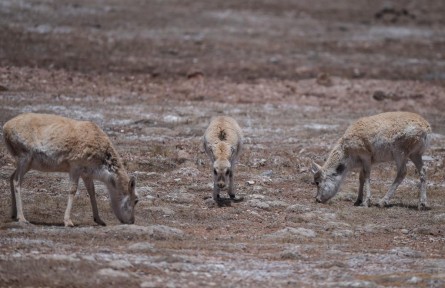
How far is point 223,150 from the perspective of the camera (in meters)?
19.0

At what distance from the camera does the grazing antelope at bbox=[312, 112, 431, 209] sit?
64.0ft

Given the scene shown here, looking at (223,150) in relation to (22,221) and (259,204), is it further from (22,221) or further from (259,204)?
(22,221)

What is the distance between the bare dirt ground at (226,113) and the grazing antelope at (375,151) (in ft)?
1.54

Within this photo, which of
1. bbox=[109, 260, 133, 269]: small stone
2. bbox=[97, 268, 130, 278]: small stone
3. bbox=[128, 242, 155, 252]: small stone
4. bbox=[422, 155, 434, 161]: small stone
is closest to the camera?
bbox=[97, 268, 130, 278]: small stone

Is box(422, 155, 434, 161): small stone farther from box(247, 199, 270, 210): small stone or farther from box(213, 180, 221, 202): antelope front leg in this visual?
box(213, 180, 221, 202): antelope front leg

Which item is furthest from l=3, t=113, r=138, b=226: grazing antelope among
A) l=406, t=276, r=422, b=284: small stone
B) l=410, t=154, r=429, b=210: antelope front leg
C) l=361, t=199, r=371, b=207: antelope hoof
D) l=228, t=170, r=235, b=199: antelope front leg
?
l=410, t=154, r=429, b=210: antelope front leg

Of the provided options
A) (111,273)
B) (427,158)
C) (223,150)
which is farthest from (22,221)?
(427,158)

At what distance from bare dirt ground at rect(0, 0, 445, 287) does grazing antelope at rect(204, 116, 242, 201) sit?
517mm

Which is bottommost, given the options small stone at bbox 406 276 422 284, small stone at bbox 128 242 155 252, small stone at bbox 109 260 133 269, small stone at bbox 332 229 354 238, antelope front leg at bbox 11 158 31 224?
small stone at bbox 332 229 354 238

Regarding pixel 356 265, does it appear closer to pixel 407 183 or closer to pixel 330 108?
pixel 407 183

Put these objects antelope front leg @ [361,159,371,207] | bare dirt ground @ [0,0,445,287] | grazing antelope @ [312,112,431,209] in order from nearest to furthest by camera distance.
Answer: bare dirt ground @ [0,0,445,287], antelope front leg @ [361,159,371,207], grazing antelope @ [312,112,431,209]

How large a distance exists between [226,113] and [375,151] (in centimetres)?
938

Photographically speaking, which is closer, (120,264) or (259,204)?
(120,264)

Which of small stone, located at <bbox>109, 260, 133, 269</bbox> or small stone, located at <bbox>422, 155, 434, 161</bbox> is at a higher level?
small stone, located at <bbox>109, 260, 133, 269</bbox>
